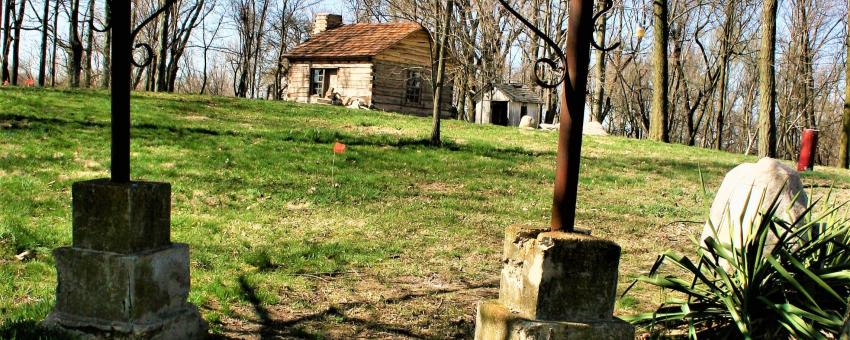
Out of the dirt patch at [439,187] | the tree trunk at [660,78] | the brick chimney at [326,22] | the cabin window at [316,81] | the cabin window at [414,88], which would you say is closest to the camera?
the dirt patch at [439,187]

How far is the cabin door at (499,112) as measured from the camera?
40031 mm

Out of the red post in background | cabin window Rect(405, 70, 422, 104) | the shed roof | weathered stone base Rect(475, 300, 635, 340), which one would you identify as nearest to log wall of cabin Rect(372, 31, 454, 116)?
cabin window Rect(405, 70, 422, 104)

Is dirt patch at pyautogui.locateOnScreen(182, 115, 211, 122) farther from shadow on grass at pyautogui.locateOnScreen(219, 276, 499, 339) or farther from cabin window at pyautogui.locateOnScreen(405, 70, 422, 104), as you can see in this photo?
cabin window at pyautogui.locateOnScreen(405, 70, 422, 104)

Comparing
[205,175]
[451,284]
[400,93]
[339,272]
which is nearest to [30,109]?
[205,175]

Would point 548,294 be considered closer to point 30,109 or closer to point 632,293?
point 632,293

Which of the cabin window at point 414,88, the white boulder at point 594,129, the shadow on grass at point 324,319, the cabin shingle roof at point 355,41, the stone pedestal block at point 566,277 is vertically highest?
the cabin shingle roof at point 355,41

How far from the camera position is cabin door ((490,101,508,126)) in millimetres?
40031

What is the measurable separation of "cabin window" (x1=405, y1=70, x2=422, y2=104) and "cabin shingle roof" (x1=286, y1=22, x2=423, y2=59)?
1.92 m

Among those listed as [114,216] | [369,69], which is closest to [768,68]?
[369,69]

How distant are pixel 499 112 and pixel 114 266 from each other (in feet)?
125

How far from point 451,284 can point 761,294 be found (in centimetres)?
245

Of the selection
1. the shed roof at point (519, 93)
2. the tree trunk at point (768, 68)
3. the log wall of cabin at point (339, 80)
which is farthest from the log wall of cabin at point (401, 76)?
the tree trunk at point (768, 68)

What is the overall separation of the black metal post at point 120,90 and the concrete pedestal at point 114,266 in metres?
0.12

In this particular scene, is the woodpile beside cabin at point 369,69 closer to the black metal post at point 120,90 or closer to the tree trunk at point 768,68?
the tree trunk at point 768,68
